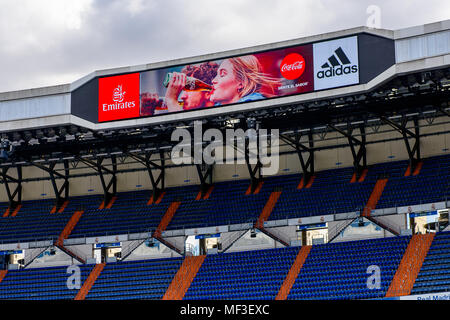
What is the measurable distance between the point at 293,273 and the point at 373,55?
485 inches

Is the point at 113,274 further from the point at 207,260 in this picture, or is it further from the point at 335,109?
the point at 335,109

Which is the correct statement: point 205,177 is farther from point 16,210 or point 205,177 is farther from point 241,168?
point 16,210

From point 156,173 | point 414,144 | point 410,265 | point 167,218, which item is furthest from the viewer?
point 156,173

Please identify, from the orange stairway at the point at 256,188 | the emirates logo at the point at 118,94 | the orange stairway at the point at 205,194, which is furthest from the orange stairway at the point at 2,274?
the orange stairway at the point at 256,188

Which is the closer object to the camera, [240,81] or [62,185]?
[240,81]

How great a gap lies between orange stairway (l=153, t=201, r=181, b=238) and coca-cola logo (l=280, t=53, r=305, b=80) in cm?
1471

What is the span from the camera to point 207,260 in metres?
41.0

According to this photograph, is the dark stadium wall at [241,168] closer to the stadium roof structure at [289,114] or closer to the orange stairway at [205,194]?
the stadium roof structure at [289,114]

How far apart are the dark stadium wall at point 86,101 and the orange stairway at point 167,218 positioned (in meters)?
9.32

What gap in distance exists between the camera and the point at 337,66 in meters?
33.8

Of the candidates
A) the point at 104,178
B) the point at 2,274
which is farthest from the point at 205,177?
the point at 2,274

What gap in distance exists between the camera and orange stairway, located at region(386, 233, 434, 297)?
3198 centimetres
